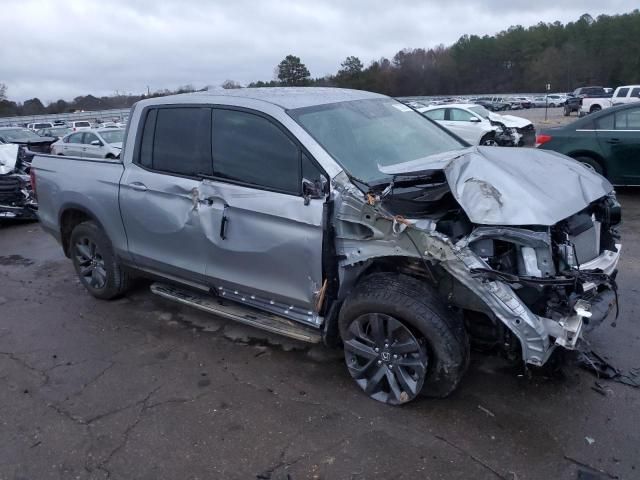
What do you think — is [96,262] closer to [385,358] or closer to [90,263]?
[90,263]

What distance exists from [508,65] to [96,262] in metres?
119

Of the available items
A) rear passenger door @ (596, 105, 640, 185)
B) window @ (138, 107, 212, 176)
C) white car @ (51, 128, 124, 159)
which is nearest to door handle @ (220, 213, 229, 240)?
window @ (138, 107, 212, 176)

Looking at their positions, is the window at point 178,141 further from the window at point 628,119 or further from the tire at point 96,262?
the window at point 628,119

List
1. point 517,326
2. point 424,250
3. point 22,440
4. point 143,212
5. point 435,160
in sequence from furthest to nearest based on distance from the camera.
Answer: point 143,212 → point 435,160 → point 22,440 → point 424,250 → point 517,326

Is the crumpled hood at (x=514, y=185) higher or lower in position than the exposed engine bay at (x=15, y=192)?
higher

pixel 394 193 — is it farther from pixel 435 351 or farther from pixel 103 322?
pixel 103 322

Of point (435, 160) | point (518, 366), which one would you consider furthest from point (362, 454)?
point (435, 160)

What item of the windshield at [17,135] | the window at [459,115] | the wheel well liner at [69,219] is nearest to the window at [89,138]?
the windshield at [17,135]

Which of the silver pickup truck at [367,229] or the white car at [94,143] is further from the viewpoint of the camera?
the white car at [94,143]

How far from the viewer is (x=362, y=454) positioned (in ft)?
9.61

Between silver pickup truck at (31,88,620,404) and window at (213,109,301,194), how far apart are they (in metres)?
0.01

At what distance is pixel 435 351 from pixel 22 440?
8.09ft

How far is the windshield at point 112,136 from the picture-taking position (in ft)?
52.7

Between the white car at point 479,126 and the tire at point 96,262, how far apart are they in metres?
12.4
